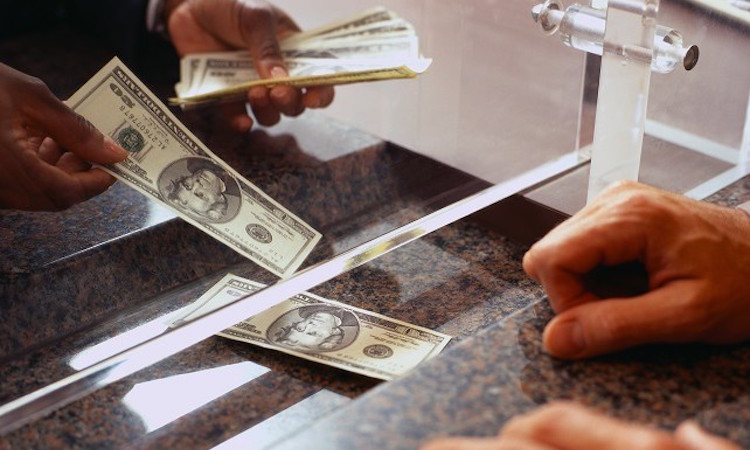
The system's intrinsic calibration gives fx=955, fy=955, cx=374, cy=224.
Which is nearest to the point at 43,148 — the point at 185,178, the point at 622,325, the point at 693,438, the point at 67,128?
the point at 67,128

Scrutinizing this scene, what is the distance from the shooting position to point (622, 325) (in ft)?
2.67

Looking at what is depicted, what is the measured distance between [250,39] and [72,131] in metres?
0.56

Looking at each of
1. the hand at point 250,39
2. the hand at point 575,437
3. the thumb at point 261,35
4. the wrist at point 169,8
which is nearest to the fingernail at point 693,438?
the hand at point 575,437

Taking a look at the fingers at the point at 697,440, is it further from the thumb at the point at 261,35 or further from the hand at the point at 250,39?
the thumb at the point at 261,35

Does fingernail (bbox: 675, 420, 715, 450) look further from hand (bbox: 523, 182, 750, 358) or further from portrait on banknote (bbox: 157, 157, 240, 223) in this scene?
portrait on banknote (bbox: 157, 157, 240, 223)

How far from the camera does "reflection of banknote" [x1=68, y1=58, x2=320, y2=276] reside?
1185 millimetres

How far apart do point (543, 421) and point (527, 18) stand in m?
0.76

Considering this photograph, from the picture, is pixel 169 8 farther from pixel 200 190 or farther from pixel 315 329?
pixel 315 329

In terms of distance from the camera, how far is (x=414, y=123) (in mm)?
1486

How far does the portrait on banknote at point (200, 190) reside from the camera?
1204 millimetres

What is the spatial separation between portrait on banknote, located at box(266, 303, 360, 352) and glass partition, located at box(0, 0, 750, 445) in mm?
29

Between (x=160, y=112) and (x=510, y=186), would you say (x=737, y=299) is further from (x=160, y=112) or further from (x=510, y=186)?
(x=160, y=112)

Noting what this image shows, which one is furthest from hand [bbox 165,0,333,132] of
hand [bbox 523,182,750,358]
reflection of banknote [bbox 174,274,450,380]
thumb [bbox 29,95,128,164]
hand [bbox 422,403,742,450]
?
hand [bbox 422,403,742,450]

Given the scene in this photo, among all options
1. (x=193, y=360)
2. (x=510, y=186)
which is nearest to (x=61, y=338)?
(x=193, y=360)
